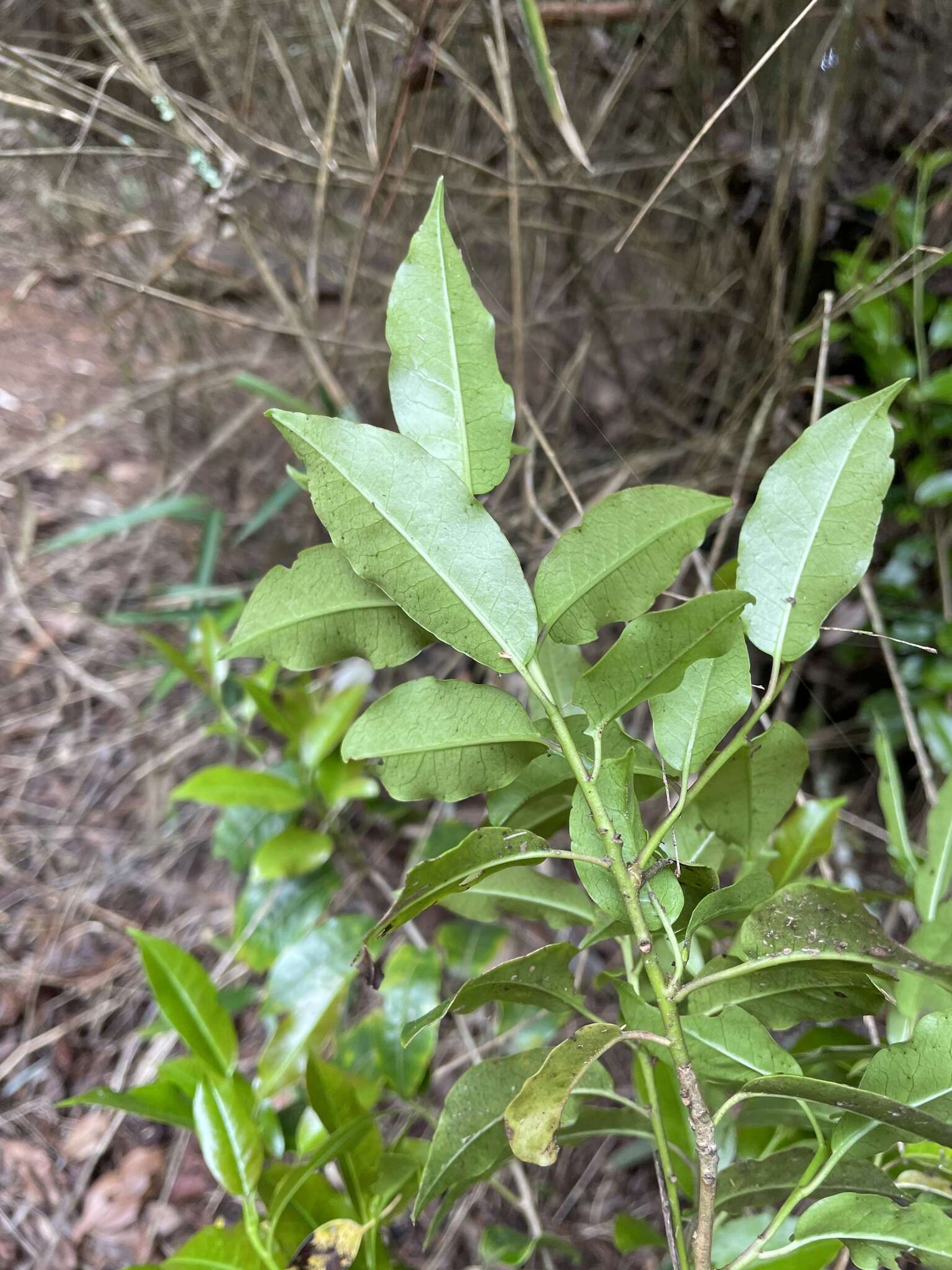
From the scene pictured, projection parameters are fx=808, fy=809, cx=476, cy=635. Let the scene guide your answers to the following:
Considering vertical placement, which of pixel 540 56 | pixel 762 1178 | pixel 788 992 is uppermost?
pixel 540 56

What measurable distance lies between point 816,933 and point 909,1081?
0.07 meters

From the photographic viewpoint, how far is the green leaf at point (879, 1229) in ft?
0.95

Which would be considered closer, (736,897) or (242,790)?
(736,897)

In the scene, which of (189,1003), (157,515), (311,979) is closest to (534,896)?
(189,1003)

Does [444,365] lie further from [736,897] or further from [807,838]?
[807,838]

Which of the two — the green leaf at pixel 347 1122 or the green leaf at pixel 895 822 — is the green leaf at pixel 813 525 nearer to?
the green leaf at pixel 895 822

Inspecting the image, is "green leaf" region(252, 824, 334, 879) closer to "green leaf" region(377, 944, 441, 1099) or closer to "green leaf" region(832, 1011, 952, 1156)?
"green leaf" region(377, 944, 441, 1099)

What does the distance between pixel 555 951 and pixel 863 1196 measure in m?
0.15

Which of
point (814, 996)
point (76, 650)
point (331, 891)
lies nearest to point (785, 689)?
point (331, 891)

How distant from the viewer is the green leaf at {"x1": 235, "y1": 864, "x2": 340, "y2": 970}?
84 cm

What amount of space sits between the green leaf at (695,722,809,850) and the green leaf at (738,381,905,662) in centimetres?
7

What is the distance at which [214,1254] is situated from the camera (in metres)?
0.46

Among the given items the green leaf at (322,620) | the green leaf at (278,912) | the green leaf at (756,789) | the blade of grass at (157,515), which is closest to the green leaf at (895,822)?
the green leaf at (756,789)

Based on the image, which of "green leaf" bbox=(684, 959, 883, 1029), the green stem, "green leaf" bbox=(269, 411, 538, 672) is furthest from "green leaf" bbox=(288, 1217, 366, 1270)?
"green leaf" bbox=(269, 411, 538, 672)
